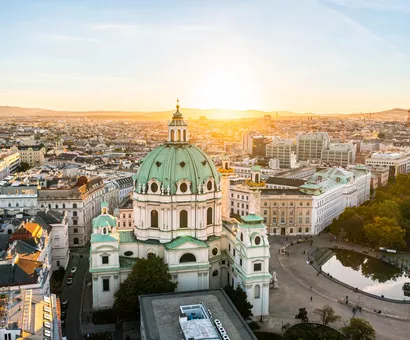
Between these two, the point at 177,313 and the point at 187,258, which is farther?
the point at 187,258

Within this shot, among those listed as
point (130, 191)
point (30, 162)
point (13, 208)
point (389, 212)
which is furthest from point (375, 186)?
point (30, 162)

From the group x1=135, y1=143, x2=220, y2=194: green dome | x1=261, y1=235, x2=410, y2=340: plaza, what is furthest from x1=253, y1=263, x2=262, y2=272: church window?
x1=135, y1=143, x2=220, y2=194: green dome

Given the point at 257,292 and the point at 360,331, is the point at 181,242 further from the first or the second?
the point at 360,331

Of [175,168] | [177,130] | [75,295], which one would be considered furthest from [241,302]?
[177,130]

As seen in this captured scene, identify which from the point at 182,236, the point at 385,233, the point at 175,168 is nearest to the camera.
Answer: the point at 175,168

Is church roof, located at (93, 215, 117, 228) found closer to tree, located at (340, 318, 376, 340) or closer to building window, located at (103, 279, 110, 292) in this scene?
building window, located at (103, 279, 110, 292)

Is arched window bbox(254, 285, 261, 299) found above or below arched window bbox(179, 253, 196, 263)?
below

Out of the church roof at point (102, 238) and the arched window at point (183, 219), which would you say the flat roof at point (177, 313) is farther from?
the arched window at point (183, 219)

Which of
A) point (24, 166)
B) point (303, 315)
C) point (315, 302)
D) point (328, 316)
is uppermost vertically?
point (24, 166)
